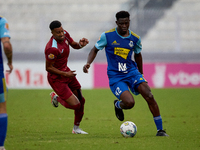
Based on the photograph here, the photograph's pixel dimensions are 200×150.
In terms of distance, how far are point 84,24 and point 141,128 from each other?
1129cm

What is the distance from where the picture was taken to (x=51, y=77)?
6.86 meters

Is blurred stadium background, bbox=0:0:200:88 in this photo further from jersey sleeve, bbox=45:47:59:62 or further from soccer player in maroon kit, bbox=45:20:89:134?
jersey sleeve, bbox=45:47:59:62

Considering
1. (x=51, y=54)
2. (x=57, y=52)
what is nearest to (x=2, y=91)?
(x=51, y=54)

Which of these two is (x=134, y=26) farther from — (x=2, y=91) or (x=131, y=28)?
(x=2, y=91)

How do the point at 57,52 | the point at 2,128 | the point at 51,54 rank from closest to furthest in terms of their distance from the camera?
the point at 2,128
the point at 51,54
the point at 57,52

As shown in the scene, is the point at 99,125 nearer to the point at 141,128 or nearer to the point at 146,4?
the point at 141,128

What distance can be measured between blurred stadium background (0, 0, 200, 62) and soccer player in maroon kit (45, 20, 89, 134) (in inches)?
393

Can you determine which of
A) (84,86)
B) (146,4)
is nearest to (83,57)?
(84,86)

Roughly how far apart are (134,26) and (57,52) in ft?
37.4

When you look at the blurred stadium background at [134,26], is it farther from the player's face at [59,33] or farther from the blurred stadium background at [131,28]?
the player's face at [59,33]

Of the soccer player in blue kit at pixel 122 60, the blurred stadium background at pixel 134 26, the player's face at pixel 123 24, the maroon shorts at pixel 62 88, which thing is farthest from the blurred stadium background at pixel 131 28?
the player's face at pixel 123 24

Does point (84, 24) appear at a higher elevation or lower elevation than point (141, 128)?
higher

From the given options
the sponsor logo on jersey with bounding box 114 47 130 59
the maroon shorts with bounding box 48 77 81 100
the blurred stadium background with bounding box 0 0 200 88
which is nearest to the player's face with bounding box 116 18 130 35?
the sponsor logo on jersey with bounding box 114 47 130 59

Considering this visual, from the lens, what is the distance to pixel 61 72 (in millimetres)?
6523
